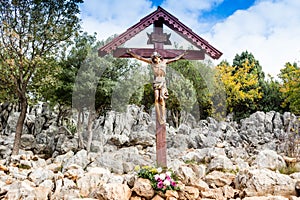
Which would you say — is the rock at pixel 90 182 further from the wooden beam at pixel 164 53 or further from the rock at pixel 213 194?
the wooden beam at pixel 164 53

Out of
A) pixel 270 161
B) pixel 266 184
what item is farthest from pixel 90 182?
pixel 270 161

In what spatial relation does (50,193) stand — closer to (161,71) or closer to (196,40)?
(161,71)

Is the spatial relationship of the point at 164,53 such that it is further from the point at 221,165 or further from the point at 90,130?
the point at 90,130

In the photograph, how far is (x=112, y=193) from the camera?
5.58 meters

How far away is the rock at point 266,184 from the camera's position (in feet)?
18.3

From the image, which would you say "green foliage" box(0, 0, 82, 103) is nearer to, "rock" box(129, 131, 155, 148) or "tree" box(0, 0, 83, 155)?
"tree" box(0, 0, 83, 155)

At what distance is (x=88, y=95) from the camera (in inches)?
614

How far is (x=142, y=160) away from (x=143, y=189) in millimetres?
5594

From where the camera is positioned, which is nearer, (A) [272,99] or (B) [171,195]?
(B) [171,195]

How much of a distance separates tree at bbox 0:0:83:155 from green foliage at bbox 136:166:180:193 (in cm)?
926

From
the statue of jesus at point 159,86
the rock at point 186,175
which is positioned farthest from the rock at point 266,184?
the statue of jesus at point 159,86

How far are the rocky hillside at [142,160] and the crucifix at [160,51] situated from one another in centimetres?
108

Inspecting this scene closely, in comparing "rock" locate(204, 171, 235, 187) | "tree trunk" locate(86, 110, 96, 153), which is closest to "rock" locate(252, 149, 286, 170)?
"rock" locate(204, 171, 235, 187)

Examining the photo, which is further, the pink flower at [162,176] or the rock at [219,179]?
the rock at [219,179]
